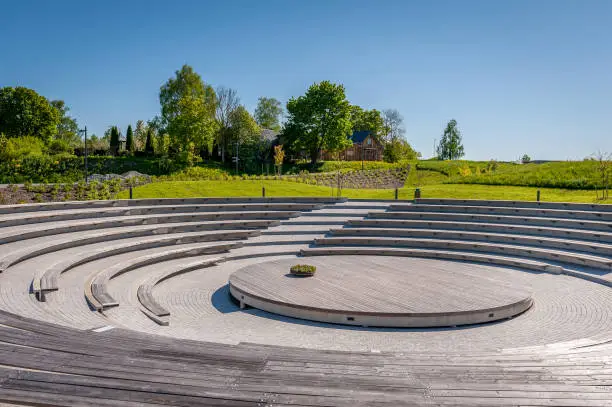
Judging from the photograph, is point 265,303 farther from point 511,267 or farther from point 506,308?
point 511,267

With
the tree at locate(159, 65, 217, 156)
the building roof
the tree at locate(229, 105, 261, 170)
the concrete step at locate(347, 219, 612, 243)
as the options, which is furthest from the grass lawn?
the building roof

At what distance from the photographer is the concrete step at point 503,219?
1776cm

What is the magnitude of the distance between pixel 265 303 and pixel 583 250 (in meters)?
12.1

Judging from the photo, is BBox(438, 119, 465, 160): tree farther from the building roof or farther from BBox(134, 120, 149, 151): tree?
BBox(134, 120, 149, 151): tree

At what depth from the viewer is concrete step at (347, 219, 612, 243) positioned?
17031mm

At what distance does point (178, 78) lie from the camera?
2440 inches

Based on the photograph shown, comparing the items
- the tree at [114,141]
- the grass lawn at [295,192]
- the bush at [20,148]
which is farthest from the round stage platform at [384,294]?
the tree at [114,141]

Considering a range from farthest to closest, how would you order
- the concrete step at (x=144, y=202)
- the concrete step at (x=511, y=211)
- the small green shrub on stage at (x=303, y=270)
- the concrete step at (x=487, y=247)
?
the concrete step at (x=511, y=211), the concrete step at (x=144, y=202), the concrete step at (x=487, y=247), the small green shrub on stage at (x=303, y=270)

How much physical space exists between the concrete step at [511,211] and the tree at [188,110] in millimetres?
36854

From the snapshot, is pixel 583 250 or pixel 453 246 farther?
pixel 453 246

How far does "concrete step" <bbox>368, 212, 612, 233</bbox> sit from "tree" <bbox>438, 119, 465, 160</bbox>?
233 ft

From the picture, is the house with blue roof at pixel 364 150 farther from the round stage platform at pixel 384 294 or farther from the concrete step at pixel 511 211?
the round stage platform at pixel 384 294

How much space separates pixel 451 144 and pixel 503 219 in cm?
7311

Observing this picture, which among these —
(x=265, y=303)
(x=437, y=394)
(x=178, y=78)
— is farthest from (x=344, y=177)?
(x=437, y=394)
